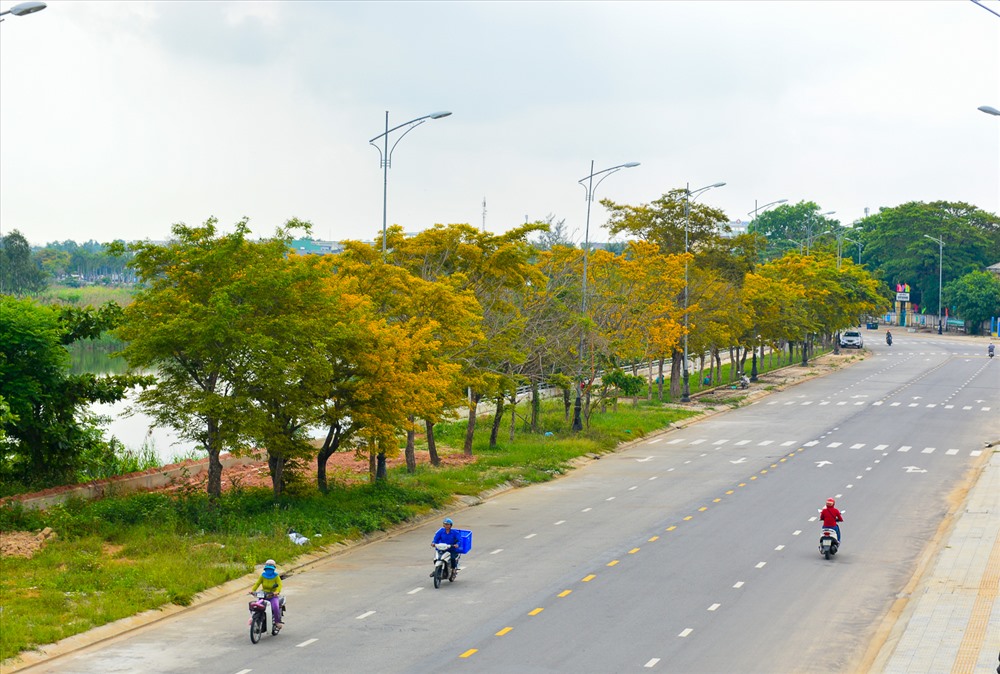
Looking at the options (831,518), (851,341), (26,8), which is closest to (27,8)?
(26,8)

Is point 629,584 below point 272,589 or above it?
below

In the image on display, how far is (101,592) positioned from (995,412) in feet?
180

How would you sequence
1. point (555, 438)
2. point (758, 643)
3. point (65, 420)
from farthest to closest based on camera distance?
1. point (555, 438)
2. point (65, 420)
3. point (758, 643)

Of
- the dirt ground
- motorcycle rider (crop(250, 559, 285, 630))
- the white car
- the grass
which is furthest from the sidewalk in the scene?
the white car

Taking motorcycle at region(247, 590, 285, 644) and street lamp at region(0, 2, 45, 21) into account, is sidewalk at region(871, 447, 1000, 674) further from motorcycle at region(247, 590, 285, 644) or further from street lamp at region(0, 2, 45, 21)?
street lamp at region(0, 2, 45, 21)

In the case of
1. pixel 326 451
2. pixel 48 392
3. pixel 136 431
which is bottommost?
pixel 136 431

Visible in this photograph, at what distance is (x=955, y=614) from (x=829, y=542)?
558 centimetres

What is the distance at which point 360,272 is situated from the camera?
38094 millimetres

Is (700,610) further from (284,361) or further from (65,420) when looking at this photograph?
(65,420)

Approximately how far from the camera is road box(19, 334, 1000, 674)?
2048 centimetres

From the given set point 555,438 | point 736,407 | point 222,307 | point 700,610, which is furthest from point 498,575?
point 736,407

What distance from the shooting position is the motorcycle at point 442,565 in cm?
2564

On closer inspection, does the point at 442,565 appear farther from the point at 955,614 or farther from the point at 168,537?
the point at 955,614

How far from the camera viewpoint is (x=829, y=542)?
95.3 feet
